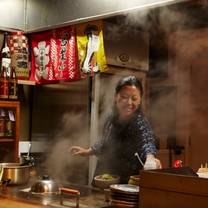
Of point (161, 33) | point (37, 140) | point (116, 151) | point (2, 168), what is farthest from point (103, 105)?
point (161, 33)

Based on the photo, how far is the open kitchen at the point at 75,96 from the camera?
290 centimetres

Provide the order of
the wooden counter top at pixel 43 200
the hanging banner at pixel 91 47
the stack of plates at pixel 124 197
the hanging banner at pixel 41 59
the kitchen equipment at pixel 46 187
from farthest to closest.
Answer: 1. the hanging banner at pixel 41 59
2. the hanging banner at pixel 91 47
3. the kitchen equipment at pixel 46 187
4. the wooden counter top at pixel 43 200
5. the stack of plates at pixel 124 197

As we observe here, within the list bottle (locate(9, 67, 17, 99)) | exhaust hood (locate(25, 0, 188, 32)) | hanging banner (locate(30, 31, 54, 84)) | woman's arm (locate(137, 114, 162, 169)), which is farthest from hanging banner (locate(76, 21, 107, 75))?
bottle (locate(9, 67, 17, 99))

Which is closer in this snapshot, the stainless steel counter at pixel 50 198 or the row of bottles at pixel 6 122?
the stainless steel counter at pixel 50 198

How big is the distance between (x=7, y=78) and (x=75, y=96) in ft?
2.21

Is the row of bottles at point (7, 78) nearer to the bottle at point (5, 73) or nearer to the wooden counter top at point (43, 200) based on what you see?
the bottle at point (5, 73)

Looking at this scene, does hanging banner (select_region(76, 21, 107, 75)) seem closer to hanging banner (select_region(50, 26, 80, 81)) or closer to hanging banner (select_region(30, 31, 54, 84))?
hanging banner (select_region(50, 26, 80, 81))

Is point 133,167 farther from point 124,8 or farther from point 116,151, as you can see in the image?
point 124,8

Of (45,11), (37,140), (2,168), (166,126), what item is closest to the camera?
(2,168)

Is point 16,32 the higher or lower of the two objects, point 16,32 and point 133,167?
the higher

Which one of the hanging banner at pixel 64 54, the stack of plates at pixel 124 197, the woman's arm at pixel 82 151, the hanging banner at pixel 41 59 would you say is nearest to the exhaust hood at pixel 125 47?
the hanging banner at pixel 64 54

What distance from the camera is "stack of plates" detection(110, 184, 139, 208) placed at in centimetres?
211

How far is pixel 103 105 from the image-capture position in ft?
12.6

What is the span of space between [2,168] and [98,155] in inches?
36.1
